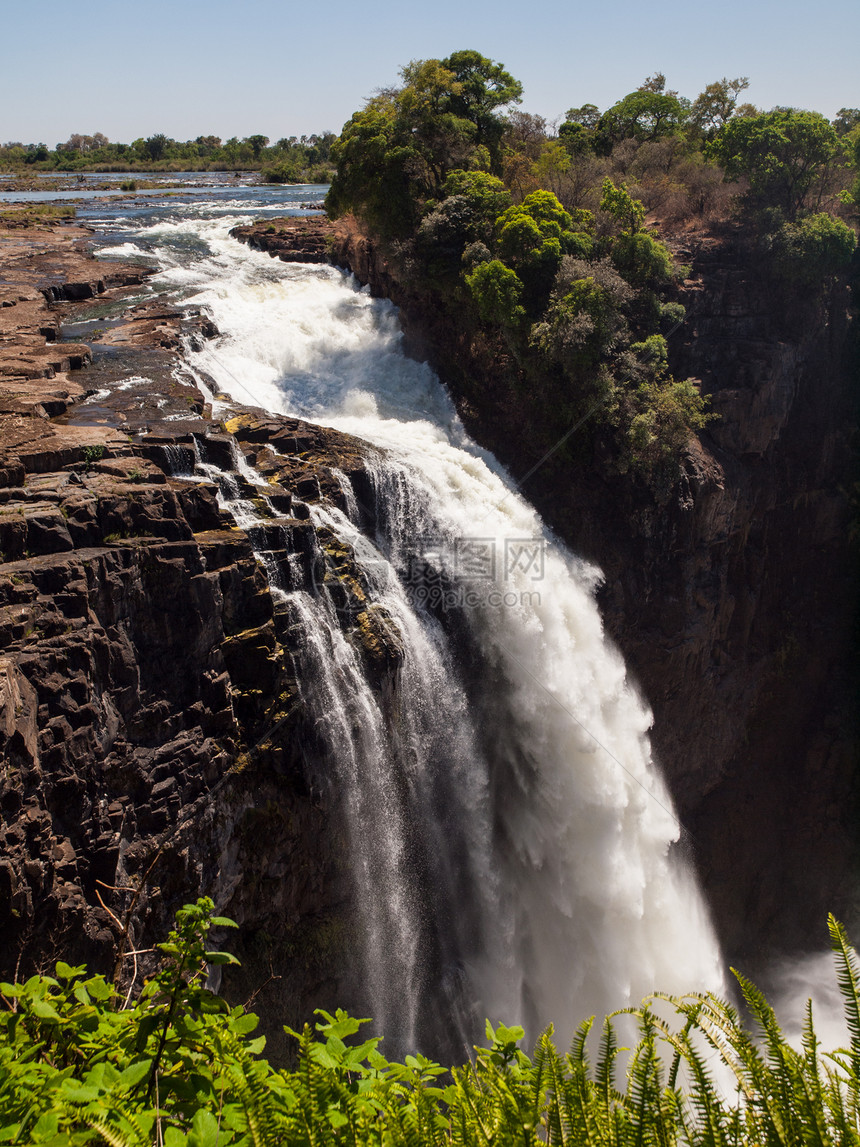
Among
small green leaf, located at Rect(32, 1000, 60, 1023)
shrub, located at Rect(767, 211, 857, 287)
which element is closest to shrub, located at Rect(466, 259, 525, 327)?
shrub, located at Rect(767, 211, 857, 287)

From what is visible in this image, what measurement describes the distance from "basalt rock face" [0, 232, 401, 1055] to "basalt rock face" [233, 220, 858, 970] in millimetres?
9652

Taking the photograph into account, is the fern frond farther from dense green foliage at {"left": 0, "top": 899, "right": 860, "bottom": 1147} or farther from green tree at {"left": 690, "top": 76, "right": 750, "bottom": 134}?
green tree at {"left": 690, "top": 76, "right": 750, "bottom": 134}

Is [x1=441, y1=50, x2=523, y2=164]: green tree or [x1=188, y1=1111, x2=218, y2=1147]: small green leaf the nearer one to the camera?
[x1=188, y1=1111, x2=218, y2=1147]: small green leaf

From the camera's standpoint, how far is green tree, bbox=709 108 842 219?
28.8 metres

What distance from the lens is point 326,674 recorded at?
14656 mm

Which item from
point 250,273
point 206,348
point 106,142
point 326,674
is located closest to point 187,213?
point 250,273

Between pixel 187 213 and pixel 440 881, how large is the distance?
40001 mm

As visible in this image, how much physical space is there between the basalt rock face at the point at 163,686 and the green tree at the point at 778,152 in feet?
74.3

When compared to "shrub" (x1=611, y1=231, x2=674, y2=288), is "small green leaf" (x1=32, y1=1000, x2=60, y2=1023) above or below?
below

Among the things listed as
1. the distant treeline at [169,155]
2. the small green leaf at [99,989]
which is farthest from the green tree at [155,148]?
the small green leaf at [99,989]

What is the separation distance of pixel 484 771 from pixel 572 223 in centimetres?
1945

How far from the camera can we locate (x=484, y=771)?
17.8 meters

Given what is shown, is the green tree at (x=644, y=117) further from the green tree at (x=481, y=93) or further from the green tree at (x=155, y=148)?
the green tree at (x=155, y=148)

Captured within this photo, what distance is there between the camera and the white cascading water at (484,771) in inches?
622
